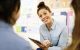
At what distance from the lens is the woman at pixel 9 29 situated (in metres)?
1.01

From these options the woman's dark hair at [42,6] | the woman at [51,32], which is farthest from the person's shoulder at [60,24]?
the woman's dark hair at [42,6]

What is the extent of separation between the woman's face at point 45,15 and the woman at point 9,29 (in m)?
0.90

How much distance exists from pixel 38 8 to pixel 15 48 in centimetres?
107

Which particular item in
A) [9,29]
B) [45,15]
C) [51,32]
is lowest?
[51,32]

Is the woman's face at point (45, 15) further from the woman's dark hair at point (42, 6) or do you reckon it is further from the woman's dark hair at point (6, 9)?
the woman's dark hair at point (6, 9)

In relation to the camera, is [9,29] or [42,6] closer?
[9,29]

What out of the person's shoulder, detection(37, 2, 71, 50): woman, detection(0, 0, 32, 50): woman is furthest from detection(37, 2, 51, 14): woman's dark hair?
detection(0, 0, 32, 50): woman

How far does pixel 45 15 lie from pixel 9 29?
99 centimetres

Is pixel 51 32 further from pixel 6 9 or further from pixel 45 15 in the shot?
pixel 6 9

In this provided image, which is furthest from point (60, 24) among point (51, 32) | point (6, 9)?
point (6, 9)

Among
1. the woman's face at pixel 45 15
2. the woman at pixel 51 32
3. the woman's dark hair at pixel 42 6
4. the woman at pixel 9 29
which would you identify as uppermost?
the woman at pixel 9 29

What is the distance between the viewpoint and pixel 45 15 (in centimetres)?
200

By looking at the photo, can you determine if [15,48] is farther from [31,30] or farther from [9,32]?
[31,30]

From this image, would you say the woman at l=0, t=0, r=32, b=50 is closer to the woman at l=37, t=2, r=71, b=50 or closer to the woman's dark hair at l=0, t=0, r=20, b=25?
the woman's dark hair at l=0, t=0, r=20, b=25
